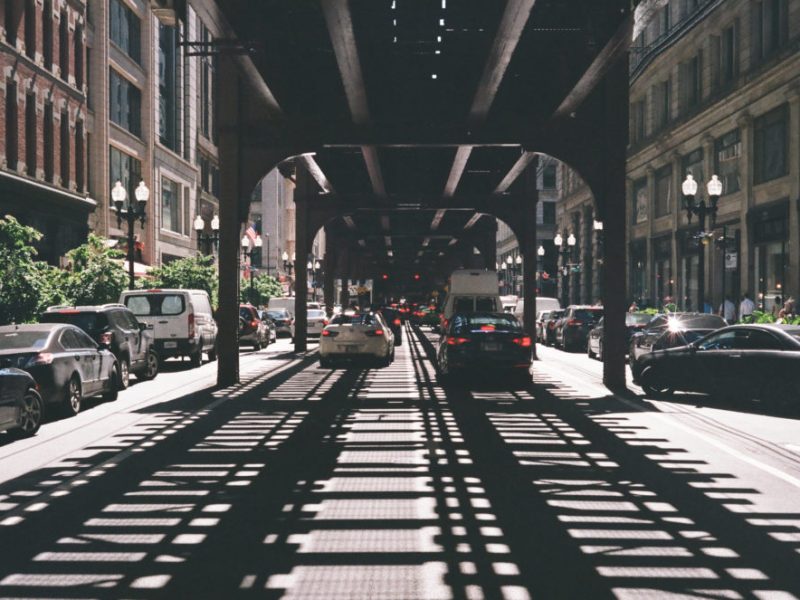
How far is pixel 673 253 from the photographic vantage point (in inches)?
2000

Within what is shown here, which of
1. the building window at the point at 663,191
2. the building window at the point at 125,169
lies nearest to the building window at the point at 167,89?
the building window at the point at 125,169

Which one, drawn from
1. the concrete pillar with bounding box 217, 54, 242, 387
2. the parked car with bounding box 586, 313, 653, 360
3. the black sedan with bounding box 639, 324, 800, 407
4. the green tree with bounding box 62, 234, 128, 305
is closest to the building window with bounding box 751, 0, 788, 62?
the parked car with bounding box 586, 313, 653, 360

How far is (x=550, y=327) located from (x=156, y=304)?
1996cm

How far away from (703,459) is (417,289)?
113891 millimetres

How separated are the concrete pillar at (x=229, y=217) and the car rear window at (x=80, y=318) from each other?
2.64 meters

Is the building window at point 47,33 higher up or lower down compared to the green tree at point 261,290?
higher up

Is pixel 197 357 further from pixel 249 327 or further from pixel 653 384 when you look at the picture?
pixel 653 384

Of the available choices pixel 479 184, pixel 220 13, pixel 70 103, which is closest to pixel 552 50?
pixel 220 13

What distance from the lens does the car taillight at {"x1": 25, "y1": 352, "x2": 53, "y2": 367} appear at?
1436 cm

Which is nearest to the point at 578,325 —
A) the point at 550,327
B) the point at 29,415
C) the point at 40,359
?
the point at 550,327

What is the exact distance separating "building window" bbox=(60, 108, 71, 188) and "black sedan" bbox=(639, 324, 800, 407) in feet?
98.4

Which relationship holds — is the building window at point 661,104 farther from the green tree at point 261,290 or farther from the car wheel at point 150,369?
the car wheel at point 150,369

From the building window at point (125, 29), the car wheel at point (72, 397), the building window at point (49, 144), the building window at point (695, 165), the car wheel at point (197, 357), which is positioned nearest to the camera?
the car wheel at point (72, 397)

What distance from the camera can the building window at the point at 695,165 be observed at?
153 ft
